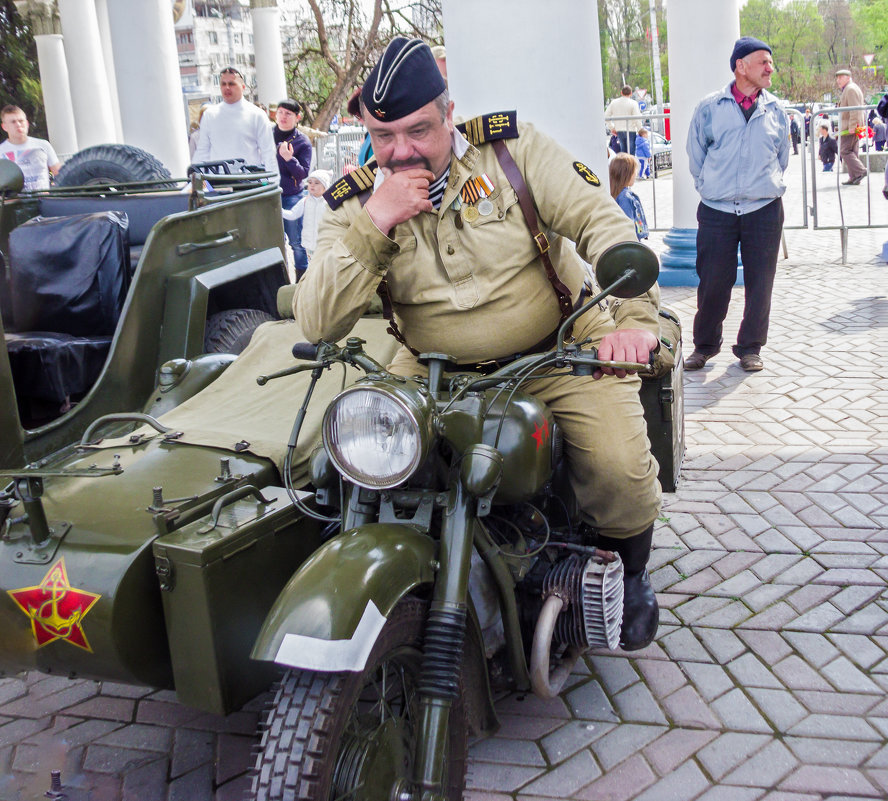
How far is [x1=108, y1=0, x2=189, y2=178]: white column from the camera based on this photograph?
1041cm

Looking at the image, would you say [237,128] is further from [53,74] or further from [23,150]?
[53,74]

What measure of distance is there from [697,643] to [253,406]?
1.75 m

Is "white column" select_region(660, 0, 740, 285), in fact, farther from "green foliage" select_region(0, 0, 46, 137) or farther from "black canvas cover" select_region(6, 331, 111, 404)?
"green foliage" select_region(0, 0, 46, 137)

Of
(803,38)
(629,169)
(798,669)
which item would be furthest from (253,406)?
(803,38)

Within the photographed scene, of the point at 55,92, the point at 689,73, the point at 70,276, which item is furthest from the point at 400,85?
the point at 55,92

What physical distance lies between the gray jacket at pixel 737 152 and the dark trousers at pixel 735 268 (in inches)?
3.7

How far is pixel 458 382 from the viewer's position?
264 cm

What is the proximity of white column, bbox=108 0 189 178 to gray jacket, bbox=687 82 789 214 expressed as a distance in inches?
231

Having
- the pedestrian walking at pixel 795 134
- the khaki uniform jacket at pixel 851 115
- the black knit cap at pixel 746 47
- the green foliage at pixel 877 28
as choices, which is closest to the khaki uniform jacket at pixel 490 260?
the black knit cap at pixel 746 47

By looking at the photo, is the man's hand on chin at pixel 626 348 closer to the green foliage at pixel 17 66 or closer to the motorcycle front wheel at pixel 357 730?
the motorcycle front wheel at pixel 357 730

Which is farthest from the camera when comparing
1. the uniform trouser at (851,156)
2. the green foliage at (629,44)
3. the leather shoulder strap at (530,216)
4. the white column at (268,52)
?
the green foliage at (629,44)

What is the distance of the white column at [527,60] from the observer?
4.64 metres

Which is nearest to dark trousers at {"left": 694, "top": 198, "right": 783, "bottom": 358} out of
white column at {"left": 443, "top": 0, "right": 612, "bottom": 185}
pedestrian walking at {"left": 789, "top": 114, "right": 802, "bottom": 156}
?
white column at {"left": 443, "top": 0, "right": 612, "bottom": 185}

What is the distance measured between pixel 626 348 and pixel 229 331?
2774mm
